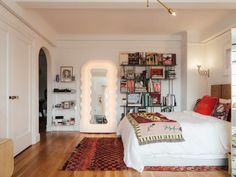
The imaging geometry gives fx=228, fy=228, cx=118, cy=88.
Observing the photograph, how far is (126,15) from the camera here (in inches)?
174

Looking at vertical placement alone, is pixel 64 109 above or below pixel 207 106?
below

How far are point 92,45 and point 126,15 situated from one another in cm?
184

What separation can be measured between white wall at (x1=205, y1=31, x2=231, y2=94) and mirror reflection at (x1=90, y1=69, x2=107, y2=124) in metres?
2.61

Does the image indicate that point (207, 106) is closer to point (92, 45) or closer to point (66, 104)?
point (92, 45)

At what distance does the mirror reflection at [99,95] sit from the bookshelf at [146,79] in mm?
481

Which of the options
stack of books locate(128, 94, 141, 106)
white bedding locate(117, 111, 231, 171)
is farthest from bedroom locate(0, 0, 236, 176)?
white bedding locate(117, 111, 231, 171)

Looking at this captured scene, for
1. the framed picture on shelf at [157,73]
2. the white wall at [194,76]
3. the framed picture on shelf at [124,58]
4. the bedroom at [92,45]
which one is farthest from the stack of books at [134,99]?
the white wall at [194,76]

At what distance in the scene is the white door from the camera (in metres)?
3.59

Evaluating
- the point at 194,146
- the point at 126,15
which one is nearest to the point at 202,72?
the point at 126,15

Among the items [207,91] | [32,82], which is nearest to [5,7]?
[32,82]

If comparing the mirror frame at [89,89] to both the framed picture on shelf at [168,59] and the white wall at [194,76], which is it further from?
the white wall at [194,76]

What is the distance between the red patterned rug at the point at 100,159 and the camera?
10.4 feet

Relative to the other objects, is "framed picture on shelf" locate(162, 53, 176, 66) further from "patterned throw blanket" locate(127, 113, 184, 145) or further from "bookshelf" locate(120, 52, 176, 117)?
"patterned throw blanket" locate(127, 113, 184, 145)

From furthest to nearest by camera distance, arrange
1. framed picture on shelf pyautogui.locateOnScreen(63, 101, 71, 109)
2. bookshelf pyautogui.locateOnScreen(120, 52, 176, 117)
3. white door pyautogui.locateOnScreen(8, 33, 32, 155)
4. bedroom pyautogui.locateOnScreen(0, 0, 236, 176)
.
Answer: framed picture on shelf pyautogui.locateOnScreen(63, 101, 71, 109) < bookshelf pyautogui.locateOnScreen(120, 52, 176, 117) < white door pyautogui.locateOnScreen(8, 33, 32, 155) < bedroom pyautogui.locateOnScreen(0, 0, 236, 176)
